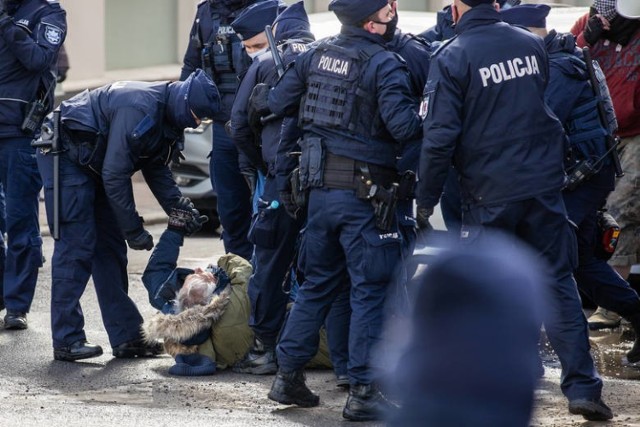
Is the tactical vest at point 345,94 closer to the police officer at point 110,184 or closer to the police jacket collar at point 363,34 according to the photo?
the police jacket collar at point 363,34

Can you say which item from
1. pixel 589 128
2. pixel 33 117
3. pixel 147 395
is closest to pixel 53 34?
pixel 33 117

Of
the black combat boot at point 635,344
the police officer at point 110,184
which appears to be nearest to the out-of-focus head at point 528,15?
the police officer at point 110,184

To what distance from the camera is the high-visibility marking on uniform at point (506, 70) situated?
586 centimetres

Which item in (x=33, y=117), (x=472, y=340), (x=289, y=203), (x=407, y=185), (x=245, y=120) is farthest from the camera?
(x=33, y=117)

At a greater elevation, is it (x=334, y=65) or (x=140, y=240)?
(x=334, y=65)

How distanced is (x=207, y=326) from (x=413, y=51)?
1860mm

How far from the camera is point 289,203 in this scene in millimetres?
6562

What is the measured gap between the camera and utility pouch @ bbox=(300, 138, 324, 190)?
244 inches

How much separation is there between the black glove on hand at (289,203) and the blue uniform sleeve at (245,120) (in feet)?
2.47

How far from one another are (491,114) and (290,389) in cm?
158

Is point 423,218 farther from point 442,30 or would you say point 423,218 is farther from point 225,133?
point 225,133

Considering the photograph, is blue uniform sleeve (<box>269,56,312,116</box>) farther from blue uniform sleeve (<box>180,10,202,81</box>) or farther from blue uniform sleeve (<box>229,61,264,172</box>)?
blue uniform sleeve (<box>180,10,202,81</box>)

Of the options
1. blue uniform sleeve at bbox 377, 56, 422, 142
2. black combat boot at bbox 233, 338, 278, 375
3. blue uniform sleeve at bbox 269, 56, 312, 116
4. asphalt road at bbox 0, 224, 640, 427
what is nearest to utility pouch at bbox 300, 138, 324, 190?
blue uniform sleeve at bbox 269, 56, 312, 116

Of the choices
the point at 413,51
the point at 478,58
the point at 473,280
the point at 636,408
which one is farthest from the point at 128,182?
the point at 473,280
